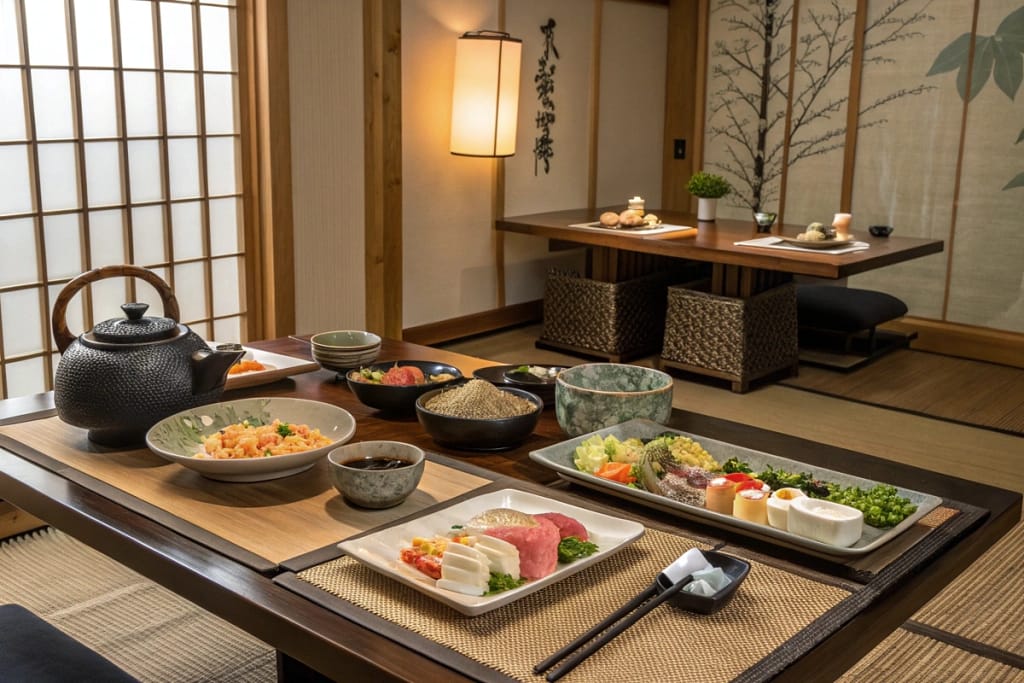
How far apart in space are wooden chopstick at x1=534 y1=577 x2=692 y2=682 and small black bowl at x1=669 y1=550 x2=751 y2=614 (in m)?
0.01

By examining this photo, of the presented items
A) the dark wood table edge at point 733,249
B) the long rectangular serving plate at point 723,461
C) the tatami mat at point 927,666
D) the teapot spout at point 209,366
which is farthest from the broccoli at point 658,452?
the dark wood table edge at point 733,249

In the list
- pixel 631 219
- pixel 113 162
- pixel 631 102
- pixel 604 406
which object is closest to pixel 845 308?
pixel 631 219

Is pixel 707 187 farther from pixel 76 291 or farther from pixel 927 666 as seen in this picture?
pixel 76 291

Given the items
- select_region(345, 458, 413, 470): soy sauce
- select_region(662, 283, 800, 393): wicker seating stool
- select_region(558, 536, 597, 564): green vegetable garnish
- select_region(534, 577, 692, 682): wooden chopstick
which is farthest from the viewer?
select_region(662, 283, 800, 393): wicker seating stool

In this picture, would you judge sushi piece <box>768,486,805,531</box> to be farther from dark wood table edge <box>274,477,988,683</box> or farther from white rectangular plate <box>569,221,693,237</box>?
white rectangular plate <box>569,221,693,237</box>

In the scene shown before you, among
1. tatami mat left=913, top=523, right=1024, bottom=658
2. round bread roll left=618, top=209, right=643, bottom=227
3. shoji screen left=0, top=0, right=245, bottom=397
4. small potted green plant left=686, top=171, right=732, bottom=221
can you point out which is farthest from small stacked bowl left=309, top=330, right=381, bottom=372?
small potted green plant left=686, top=171, right=732, bottom=221

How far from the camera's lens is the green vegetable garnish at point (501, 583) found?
1.14 m

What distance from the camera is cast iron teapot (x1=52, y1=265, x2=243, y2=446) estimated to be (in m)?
1.60

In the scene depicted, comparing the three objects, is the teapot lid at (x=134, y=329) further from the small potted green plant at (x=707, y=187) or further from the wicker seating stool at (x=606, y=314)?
the small potted green plant at (x=707, y=187)

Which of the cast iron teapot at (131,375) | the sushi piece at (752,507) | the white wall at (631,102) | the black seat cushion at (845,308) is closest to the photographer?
the sushi piece at (752,507)

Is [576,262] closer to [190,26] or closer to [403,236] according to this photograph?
[403,236]

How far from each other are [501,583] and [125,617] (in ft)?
5.49

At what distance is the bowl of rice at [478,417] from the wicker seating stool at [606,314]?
3.10 m

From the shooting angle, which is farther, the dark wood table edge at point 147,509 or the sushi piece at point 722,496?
the sushi piece at point 722,496
